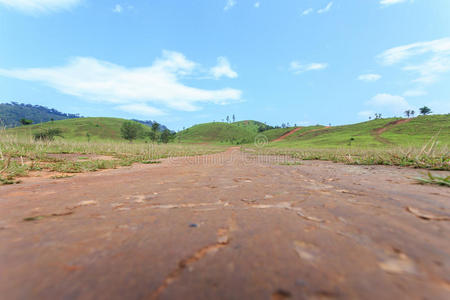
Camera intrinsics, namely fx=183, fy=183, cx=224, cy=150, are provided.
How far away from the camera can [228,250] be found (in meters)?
0.93

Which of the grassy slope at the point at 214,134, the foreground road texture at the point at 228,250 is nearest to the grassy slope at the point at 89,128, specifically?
the grassy slope at the point at 214,134

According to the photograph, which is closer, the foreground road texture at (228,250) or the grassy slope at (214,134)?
the foreground road texture at (228,250)

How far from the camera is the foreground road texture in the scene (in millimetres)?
679

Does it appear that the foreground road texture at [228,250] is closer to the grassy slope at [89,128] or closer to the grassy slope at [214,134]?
the grassy slope at [214,134]

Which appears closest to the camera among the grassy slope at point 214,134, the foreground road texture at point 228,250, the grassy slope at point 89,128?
the foreground road texture at point 228,250

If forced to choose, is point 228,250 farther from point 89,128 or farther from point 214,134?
point 89,128

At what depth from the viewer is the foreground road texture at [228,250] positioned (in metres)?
0.68

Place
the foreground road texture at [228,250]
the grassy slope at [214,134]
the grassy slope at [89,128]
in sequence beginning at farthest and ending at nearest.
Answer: the grassy slope at [214,134]
the grassy slope at [89,128]
the foreground road texture at [228,250]

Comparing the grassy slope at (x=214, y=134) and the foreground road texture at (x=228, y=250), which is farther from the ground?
the grassy slope at (x=214, y=134)

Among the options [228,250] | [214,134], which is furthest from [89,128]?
[228,250]

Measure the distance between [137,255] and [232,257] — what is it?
47 centimetres

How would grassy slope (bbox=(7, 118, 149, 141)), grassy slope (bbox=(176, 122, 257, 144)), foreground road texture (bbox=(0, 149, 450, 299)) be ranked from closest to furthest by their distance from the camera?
foreground road texture (bbox=(0, 149, 450, 299)) < grassy slope (bbox=(7, 118, 149, 141)) < grassy slope (bbox=(176, 122, 257, 144))

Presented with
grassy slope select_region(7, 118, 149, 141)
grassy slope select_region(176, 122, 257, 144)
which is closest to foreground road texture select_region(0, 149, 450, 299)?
grassy slope select_region(176, 122, 257, 144)

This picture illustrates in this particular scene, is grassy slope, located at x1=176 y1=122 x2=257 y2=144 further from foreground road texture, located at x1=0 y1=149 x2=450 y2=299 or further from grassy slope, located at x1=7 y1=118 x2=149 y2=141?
foreground road texture, located at x1=0 y1=149 x2=450 y2=299
